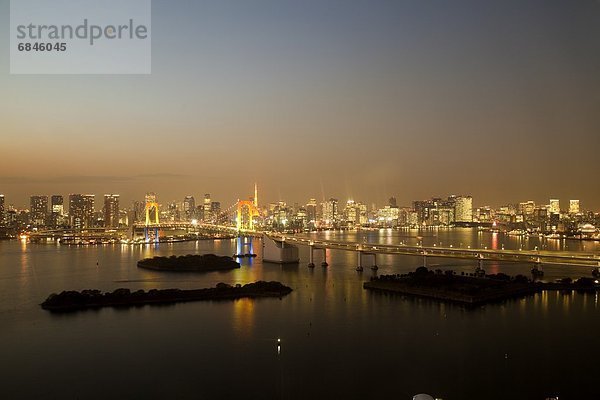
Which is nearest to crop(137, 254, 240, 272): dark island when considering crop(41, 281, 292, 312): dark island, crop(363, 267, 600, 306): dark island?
crop(41, 281, 292, 312): dark island

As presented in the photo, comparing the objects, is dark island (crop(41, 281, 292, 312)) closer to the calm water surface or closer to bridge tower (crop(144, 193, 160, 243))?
the calm water surface

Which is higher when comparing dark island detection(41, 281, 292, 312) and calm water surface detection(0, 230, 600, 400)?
dark island detection(41, 281, 292, 312)

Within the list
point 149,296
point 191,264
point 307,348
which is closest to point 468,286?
point 307,348

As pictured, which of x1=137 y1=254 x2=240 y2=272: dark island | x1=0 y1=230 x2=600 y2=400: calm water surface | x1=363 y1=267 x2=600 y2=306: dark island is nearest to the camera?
x1=0 y1=230 x2=600 y2=400: calm water surface

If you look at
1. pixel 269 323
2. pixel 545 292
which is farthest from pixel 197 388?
pixel 545 292

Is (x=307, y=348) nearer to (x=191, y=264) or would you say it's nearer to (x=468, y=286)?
(x=468, y=286)

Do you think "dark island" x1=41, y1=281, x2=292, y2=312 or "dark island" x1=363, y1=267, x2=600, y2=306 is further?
"dark island" x1=363, y1=267, x2=600, y2=306

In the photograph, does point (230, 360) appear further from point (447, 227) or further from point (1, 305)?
point (447, 227)
